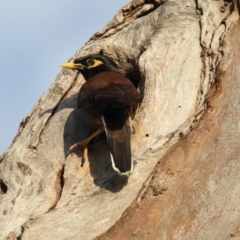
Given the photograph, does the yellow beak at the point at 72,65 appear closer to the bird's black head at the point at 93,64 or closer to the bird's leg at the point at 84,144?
the bird's black head at the point at 93,64

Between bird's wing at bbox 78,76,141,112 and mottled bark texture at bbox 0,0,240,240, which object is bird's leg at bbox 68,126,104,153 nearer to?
mottled bark texture at bbox 0,0,240,240

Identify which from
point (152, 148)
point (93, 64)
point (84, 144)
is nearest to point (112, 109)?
point (84, 144)

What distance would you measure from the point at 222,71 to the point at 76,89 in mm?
1641

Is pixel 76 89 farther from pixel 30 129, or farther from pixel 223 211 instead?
pixel 223 211

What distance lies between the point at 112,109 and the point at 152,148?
662 mm

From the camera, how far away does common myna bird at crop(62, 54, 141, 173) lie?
5352mm

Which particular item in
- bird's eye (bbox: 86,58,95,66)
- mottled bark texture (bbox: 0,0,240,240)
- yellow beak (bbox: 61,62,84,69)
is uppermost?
yellow beak (bbox: 61,62,84,69)

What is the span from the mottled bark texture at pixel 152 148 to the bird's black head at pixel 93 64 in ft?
0.65

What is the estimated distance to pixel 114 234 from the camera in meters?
4.66

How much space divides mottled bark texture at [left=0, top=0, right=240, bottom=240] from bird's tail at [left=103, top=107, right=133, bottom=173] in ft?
0.32


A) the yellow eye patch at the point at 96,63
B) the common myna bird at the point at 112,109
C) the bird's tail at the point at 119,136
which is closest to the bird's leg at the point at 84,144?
the common myna bird at the point at 112,109

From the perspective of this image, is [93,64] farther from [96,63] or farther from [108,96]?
[108,96]

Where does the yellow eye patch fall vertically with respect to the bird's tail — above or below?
above

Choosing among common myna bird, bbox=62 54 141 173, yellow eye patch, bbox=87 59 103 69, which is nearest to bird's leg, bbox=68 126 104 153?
common myna bird, bbox=62 54 141 173
